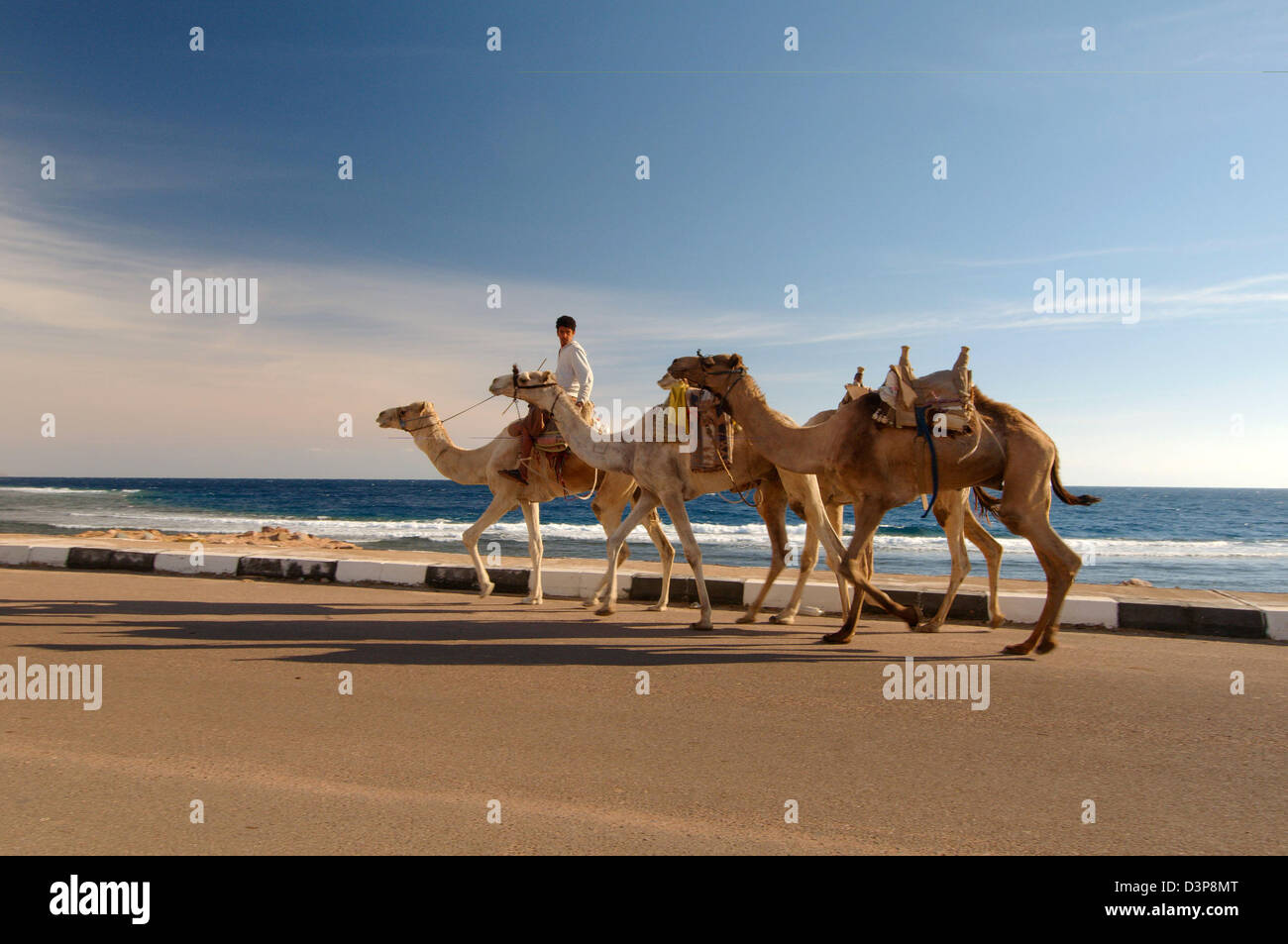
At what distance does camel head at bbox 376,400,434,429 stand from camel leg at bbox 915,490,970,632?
672cm

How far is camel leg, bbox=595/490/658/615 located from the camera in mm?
9516

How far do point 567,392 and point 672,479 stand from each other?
200 centimetres

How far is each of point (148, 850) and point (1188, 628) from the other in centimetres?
938

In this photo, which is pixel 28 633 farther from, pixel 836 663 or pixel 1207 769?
pixel 1207 769

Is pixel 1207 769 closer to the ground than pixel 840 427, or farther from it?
closer to the ground

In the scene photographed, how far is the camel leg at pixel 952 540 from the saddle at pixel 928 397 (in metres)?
1.45

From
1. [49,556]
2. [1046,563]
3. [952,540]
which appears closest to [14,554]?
[49,556]

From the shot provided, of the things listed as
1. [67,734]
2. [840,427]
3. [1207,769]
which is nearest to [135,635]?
[67,734]

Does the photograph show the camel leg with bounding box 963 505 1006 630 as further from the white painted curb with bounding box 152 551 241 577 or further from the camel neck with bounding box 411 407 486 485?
the white painted curb with bounding box 152 551 241 577

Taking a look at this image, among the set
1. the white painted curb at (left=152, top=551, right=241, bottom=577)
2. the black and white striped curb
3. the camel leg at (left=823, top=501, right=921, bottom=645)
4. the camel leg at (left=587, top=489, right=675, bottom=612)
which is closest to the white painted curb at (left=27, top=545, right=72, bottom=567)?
the black and white striped curb

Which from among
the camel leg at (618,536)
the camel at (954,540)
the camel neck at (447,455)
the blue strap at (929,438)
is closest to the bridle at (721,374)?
the camel at (954,540)

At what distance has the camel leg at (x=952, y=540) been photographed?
9.21m

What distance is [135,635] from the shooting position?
317 inches
